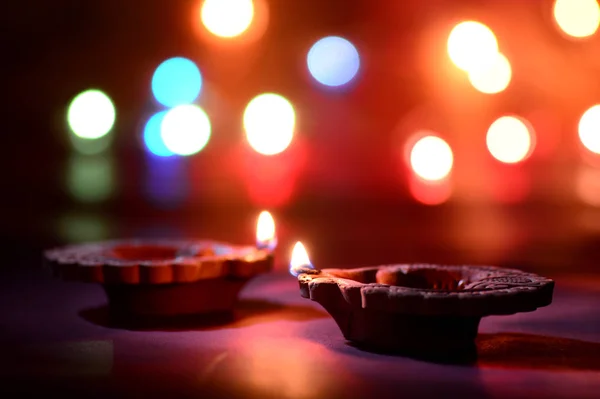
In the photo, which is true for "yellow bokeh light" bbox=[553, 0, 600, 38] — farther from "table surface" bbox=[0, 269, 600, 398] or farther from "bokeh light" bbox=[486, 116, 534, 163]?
"table surface" bbox=[0, 269, 600, 398]

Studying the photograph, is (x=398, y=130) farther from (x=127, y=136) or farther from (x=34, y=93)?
(x=34, y=93)

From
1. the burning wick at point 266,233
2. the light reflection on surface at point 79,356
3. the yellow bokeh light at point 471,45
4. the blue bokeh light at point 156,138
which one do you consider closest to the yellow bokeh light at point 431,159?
the yellow bokeh light at point 471,45

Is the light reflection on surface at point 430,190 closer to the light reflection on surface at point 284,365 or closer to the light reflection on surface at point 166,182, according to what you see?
the light reflection on surface at point 166,182

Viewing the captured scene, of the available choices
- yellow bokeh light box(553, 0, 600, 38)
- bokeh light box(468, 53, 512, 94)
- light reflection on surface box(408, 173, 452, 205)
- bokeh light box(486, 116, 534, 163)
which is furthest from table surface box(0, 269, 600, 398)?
bokeh light box(486, 116, 534, 163)

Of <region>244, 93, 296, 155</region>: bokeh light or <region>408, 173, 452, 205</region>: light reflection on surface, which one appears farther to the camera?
<region>244, 93, 296, 155</region>: bokeh light

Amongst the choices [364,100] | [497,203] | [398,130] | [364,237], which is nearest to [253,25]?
[364,100]
